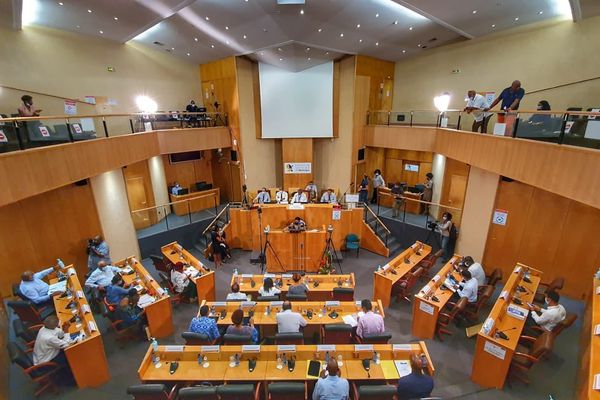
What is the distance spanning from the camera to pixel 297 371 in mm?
4918

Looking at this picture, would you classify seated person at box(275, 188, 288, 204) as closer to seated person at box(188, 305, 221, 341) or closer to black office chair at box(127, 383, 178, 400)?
seated person at box(188, 305, 221, 341)

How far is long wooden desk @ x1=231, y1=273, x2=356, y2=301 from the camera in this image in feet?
24.3

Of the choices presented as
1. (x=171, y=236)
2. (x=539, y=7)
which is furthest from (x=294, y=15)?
(x=171, y=236)

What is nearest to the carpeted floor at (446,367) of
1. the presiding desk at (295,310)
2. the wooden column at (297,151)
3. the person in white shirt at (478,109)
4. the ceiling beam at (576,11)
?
the presiding desk at (295,310)

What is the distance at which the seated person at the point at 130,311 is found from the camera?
255 inches

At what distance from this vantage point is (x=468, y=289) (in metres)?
6.87

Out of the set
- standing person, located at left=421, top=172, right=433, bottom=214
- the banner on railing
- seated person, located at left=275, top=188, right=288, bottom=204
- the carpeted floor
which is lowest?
the carpeted floor

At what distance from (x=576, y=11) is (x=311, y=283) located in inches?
407

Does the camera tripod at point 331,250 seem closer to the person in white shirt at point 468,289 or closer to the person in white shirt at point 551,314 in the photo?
the person in white shirt at point 468,289

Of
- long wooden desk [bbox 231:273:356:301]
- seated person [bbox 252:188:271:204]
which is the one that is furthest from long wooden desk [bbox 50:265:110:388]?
seated person [bbox 252:188:271:204]

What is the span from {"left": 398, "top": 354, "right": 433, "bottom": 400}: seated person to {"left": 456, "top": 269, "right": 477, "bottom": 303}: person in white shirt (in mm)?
3373

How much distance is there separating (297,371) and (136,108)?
1232 centimetres

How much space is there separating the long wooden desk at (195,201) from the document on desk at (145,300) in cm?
602

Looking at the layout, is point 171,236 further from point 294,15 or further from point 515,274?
point 515,274
